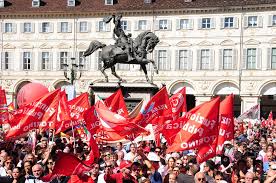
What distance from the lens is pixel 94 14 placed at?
6700cm

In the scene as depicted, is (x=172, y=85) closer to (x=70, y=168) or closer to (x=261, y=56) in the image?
(x=261, y=56)

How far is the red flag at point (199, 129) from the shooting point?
15555mm

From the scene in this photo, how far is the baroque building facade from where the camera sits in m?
61.8

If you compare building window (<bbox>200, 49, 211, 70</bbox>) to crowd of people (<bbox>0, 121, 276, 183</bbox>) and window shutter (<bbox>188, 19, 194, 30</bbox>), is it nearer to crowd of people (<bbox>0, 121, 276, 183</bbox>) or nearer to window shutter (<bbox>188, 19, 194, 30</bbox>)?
window shutter (<bbox>188, 19, 194, 30</bbox>)

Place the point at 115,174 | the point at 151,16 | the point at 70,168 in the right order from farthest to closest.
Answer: the point at 151,16
the point at 115,174
the point at 70,168

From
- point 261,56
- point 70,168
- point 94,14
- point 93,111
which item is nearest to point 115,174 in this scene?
point 70,168

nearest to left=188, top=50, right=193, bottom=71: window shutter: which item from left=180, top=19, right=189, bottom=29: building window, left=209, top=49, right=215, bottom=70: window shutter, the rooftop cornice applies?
left=209, top=49, right=215, bottom=70: window shutter

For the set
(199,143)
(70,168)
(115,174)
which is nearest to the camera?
(70,168)

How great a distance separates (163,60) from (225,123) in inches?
1868

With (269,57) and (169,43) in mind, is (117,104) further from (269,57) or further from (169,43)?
(169,43)

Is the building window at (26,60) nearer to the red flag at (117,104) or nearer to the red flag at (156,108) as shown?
the red flag at (117,104)

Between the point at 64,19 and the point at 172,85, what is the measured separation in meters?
12.9

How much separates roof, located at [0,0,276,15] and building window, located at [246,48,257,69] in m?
4.13

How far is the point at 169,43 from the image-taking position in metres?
64.9
